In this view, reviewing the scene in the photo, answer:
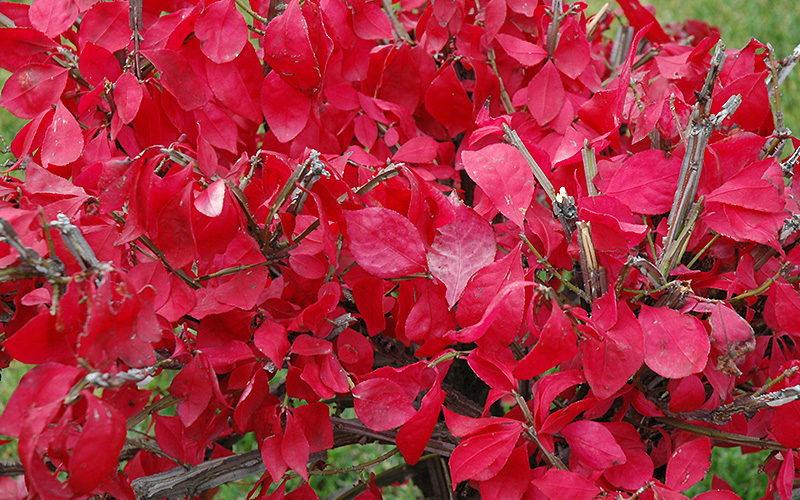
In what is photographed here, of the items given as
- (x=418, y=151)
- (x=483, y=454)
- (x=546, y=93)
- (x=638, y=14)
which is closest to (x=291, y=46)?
(x=418, y=151)

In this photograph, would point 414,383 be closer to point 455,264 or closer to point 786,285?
point 455,264

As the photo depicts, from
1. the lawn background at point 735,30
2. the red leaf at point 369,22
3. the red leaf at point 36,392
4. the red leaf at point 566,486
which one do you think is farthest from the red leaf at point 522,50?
the lawn background at point 735,30

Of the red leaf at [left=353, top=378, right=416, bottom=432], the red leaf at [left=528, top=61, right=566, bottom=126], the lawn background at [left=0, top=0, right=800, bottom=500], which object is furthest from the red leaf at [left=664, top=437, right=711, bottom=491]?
the lawn background at [left=0, top=0, right=800, bottom=500]

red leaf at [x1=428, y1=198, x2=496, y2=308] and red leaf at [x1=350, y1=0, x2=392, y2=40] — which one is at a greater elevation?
red leaf at [x1=350, y1=0, x2=392, y2=40]

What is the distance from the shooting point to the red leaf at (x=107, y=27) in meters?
0.72

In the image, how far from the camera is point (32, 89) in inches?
28.0

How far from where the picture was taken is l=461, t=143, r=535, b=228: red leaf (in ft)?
2.03

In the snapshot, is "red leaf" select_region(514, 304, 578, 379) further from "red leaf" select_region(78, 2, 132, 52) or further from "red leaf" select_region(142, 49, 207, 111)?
"red leaf" select_region(78, 2, 132, 52)

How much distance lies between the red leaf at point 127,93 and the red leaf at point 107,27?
63 mm

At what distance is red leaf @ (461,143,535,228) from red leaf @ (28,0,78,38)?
0.42 metres

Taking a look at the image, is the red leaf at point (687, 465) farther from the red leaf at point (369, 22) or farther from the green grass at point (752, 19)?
the green grass at point (752, 19)

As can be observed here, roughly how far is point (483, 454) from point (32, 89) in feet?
1.80

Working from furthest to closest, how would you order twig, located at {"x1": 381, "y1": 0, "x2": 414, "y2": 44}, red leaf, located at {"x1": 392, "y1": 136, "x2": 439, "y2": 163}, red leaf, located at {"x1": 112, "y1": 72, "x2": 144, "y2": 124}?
1. twig, located at {"x1": 381, "y1": 0, "x2": 414, "y2": 44}
2. red leaf, located at {"x1": 392, "y1": 136, "x2": 439, "y2": 163}
3. red leaf, located at {"x1": 112, "y1": 72, "x2": 144, "y2": 124}

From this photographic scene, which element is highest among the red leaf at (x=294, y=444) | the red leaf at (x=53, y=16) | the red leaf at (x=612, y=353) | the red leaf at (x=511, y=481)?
the red leaf at (x=53, y=16)
